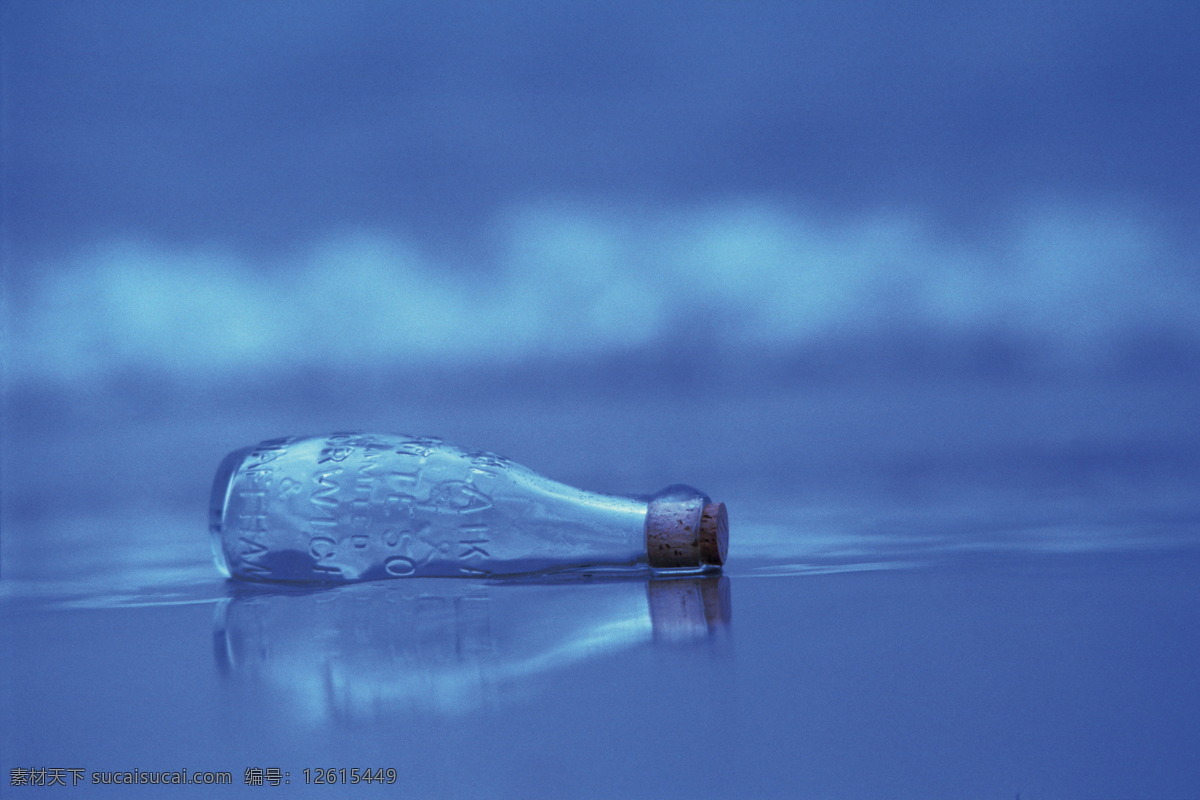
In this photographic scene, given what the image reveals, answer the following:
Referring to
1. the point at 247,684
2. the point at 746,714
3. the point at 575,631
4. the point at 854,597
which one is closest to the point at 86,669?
the point at 247,684

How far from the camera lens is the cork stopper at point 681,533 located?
3.24 feet

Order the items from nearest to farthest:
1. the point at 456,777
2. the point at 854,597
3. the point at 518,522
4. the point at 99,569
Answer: the point at 456,777 → the point at 854,597 → the point at 518,522 → the point at 99,569

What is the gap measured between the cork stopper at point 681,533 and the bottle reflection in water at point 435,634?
2 centimetres

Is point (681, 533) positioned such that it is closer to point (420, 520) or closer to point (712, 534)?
point (712, 534)

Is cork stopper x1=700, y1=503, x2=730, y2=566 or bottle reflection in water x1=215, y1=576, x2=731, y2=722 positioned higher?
Result: cork stopper x1=700, y1=503, x2=730, y2=566

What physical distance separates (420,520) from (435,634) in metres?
0.24

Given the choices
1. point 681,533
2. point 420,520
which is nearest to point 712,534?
point 681,533

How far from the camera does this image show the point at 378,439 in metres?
1.05

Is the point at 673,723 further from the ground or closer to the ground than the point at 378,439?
closer to the ground

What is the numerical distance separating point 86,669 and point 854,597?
0.56 meters

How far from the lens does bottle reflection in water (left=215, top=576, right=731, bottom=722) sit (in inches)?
25.0

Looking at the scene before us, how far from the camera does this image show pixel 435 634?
2.61 feet

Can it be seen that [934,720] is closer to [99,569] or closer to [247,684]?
[247,684]

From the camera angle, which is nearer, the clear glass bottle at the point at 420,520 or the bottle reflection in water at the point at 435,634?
the bottle reflection in water at the point at 435,634
